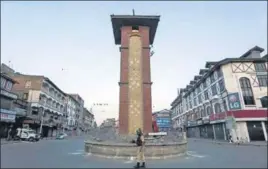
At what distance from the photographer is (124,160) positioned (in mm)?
12695

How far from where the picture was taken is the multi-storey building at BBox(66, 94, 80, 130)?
71756 millimetres

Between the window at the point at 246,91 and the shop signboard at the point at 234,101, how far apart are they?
1.18 m

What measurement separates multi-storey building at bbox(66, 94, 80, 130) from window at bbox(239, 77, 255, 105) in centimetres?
5594

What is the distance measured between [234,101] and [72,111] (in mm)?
61001

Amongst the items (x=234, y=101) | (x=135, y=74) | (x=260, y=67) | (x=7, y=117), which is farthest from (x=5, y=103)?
(x=260, y=67)

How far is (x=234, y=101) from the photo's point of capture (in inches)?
1266

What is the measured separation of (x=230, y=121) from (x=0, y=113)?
35996mm

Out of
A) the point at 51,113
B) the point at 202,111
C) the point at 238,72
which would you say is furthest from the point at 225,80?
the point at 51,113

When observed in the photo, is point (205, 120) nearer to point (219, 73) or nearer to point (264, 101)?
point (219, 73)

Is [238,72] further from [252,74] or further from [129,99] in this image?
[129,99]

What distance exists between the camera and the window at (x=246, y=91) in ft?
104

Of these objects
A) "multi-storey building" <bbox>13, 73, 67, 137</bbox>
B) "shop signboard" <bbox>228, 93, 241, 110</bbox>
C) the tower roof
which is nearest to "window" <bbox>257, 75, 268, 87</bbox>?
"shop signboard" <bbox>228, 93, 241, 110</bbox>

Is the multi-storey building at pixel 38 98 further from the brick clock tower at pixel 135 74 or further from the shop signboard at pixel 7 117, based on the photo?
the brick clock tower at pixel 135 74

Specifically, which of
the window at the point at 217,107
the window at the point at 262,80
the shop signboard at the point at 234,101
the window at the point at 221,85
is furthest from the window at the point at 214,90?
the window at the point at 262,80
